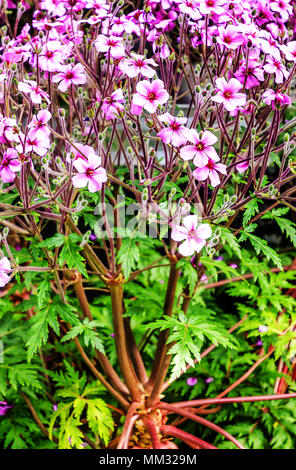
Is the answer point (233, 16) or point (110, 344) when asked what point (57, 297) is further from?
point (233, 16)

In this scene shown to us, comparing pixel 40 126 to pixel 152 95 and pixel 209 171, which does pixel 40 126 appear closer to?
pixel 152 95

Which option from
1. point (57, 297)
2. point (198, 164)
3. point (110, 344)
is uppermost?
point (198, 164)

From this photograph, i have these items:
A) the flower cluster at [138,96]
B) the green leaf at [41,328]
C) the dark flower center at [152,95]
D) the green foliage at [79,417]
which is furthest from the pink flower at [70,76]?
the green foliage at [79,417]

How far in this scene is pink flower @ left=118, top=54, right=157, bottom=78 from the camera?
1.19 m

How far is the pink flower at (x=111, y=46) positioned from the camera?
48.1 inches

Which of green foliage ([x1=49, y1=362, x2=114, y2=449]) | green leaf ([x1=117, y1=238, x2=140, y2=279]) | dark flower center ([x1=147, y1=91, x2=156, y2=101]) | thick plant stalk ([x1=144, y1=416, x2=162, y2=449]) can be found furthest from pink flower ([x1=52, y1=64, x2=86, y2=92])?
thick plant stalk ([x1=144, y1=416, x2=162, y2=449])

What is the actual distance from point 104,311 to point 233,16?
1.39 meters

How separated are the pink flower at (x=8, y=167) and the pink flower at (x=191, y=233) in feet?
1.52

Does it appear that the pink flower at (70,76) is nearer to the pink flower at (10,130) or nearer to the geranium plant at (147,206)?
the geranium plant at (147,206)

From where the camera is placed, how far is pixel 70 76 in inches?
51.1

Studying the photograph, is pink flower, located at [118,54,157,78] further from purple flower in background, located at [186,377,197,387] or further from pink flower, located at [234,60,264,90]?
purple flower in background, located at [186,377,197,387]

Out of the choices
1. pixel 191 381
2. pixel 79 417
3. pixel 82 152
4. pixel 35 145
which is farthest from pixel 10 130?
pixel 191 381
